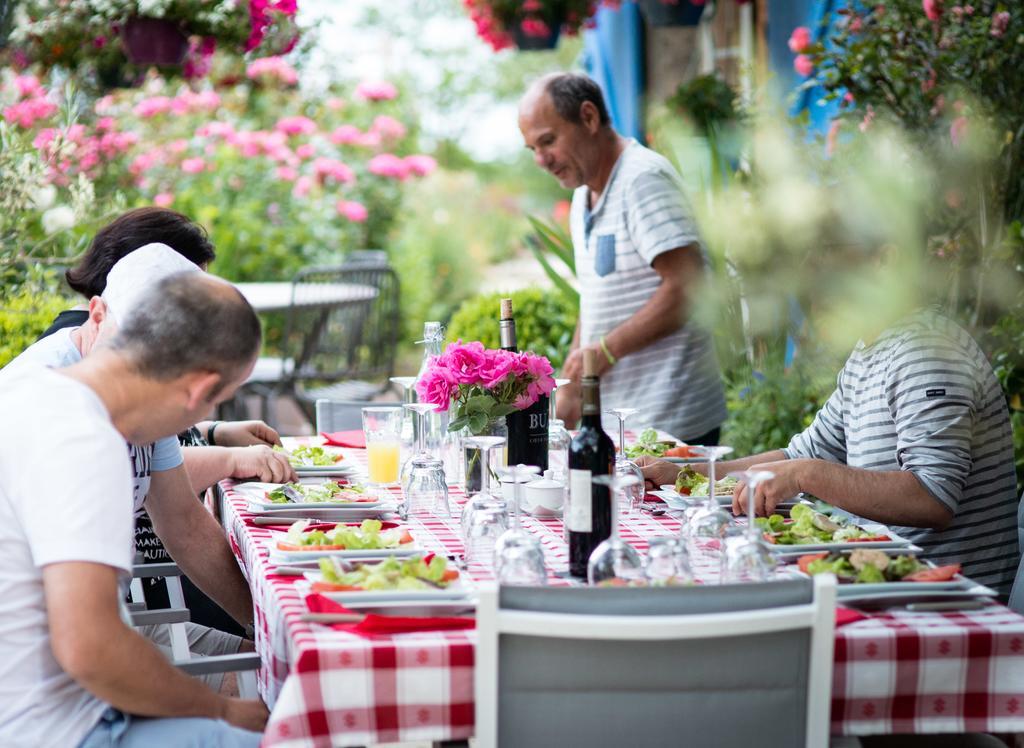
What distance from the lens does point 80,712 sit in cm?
168

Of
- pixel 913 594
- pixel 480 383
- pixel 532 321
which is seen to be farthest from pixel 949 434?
pixel 532 321

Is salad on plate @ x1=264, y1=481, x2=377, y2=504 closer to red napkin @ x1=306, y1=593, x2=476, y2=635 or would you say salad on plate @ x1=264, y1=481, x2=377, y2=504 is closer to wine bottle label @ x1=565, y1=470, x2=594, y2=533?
wine bottle label @ x1=565, y1=470, x2=594, y2=533

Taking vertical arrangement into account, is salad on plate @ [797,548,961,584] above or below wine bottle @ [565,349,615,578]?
below

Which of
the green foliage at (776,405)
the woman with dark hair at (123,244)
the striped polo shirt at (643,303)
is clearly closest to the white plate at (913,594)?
the woman with dark hair at (123,244)

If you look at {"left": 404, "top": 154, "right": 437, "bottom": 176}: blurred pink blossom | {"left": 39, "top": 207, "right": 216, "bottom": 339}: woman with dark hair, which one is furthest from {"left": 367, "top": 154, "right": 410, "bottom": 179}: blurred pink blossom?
{"left": 39, "top": 207, "right": 216, "bottom": 339}: woman with dark hair

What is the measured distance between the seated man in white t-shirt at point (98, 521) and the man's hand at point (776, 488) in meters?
0.97

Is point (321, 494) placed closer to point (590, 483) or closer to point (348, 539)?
point (348, 539)

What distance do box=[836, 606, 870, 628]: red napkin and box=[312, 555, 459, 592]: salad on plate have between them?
54 centimetres

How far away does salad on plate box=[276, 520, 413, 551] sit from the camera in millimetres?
2061

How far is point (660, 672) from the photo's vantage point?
1.50 metres

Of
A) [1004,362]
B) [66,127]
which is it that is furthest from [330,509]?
[1004,362]

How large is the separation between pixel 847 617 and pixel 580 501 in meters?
0.42

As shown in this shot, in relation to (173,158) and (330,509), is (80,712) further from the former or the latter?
(173,158)

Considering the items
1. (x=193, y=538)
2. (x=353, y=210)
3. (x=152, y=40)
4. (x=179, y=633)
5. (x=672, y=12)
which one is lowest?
(x=179, y=633)
